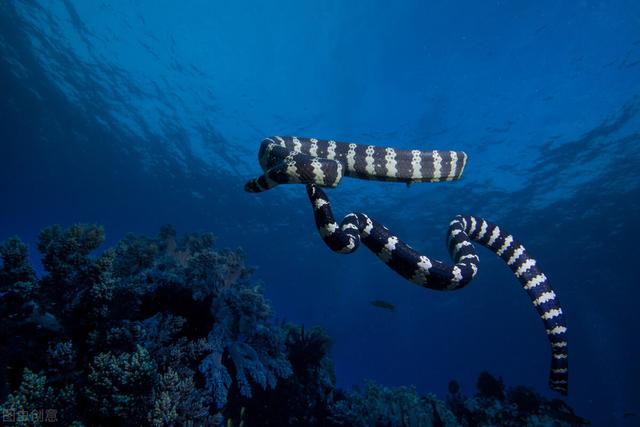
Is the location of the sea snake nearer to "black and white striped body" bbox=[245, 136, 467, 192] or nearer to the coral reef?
"black and white striped body" bbox=[245, 136, 467, 192]

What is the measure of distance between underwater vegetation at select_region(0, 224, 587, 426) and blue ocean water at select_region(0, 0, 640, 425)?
6.47 m

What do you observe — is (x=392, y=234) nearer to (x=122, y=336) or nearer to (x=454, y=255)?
(x=454, y=255)

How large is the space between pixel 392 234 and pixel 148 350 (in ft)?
11.6

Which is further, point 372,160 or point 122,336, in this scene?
point 372,160

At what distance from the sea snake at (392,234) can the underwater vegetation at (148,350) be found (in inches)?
90.2

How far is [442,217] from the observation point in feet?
104

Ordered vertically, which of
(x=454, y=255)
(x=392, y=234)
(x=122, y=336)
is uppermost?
(x=454, y=255)

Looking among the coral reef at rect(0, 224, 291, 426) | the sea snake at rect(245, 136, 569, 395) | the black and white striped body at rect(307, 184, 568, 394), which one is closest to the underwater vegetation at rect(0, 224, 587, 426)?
the coral reef at rect(0, 224, 291, 426)

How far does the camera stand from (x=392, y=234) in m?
4.51

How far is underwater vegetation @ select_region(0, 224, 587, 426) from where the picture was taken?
3.73m

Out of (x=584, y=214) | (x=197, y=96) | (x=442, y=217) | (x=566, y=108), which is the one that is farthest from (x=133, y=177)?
(x=584, y=214)

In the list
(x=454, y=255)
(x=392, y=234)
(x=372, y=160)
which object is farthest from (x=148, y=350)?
(x=454, y=255)

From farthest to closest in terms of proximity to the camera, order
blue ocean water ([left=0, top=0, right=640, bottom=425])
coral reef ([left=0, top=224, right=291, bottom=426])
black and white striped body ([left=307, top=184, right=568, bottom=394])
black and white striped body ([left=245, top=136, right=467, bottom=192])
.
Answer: blue ocean water ([left=0, top=0, right=640, bottom=425])
black and white striped body ([left=245, top=136, right=467, bottom=192])
black and white striped body ([left=307, top=184, right=568, bottom=394])
coral reef ([left=0, top=224, right=291, bottom=426])

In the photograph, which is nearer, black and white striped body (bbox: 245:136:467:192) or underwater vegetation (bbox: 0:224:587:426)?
underwater vegetation (bbox: 0:224:587:426)
